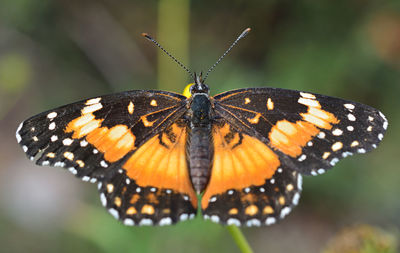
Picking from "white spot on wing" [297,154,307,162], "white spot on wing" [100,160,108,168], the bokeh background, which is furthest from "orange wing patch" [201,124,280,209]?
the bokeh background

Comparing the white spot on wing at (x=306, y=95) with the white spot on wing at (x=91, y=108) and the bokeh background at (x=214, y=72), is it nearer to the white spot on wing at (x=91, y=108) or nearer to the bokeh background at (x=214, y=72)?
the white spot on wing at (x=91, y=108)

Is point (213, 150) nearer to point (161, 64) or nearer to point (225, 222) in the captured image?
point (225, 222)

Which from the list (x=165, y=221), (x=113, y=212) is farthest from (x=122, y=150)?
(x=165, y=221)

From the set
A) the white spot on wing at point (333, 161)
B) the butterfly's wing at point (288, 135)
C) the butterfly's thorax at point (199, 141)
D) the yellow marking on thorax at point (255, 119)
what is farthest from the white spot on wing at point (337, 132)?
the butterfly's thorax at point (199, 141)

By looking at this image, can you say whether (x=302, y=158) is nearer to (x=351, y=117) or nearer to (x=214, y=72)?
(x=351, y=117)

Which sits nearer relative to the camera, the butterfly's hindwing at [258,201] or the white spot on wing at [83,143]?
the butterfly's hindwing at [258,201]

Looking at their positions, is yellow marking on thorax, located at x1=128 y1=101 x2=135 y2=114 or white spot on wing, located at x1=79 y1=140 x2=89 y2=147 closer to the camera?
white spot on wing, located at x1=79 y1=140 x2=89 y2=147

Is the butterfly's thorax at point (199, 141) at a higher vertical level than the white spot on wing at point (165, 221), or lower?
higher

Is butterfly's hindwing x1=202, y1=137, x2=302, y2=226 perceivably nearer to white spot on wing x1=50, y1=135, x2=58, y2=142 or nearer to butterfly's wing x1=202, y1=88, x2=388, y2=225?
butterfly's wing x1=202, y1=88, x2=388, y2=225
